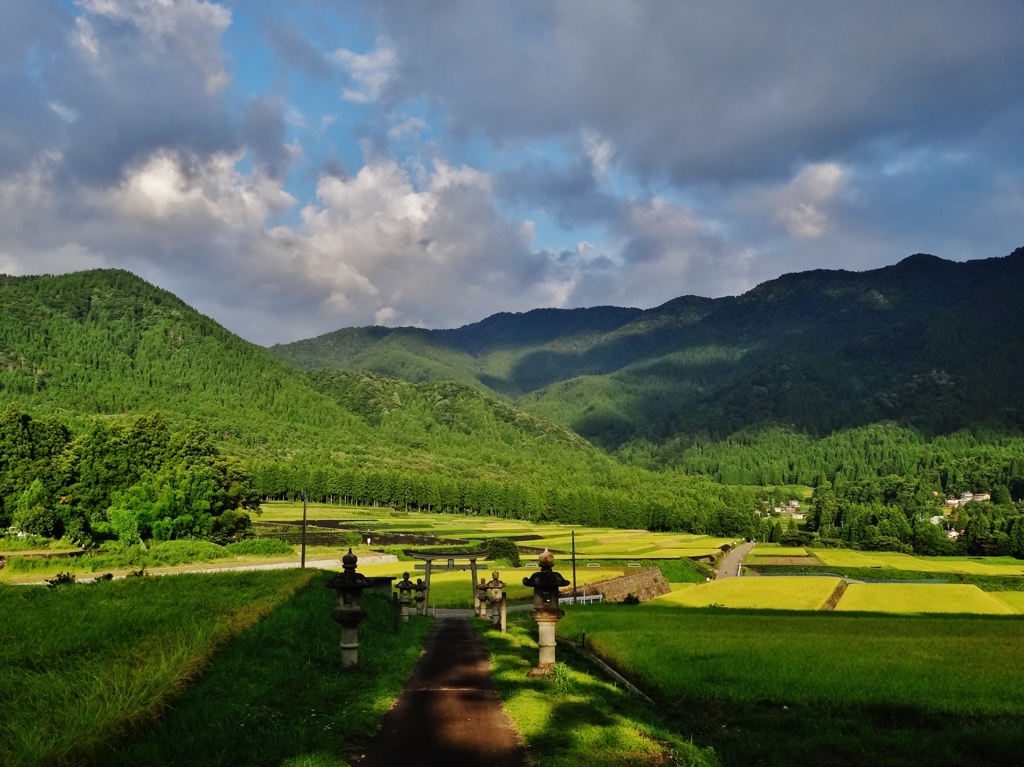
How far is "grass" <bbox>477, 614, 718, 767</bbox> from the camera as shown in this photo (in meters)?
10.7

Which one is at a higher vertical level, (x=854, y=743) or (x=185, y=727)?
(x=185, y=727)

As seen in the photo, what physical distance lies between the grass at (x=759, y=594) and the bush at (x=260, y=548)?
37.7 meters

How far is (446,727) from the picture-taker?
12531mm

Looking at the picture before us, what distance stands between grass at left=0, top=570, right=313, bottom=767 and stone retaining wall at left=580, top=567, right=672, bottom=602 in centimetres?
4429

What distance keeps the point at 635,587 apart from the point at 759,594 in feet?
39.7

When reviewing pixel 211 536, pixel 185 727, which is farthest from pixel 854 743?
pixel 211 536

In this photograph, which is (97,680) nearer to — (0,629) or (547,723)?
(0,629)

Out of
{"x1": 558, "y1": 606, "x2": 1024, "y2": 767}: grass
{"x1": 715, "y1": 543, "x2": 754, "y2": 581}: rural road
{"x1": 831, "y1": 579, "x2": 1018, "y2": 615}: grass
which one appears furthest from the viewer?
{"x1": 715, "y1": 543, "x2": 754, "y2": 581}: rural road

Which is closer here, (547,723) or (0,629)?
(547,723)

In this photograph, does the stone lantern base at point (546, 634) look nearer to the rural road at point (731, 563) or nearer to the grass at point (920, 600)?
the grass at point (920, 600)

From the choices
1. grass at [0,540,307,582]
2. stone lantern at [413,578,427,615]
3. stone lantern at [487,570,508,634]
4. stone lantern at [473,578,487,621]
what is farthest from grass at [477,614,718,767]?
grass at [0,540,307,582]

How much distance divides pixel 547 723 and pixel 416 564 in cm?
6715

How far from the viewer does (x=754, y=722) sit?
1505 cm

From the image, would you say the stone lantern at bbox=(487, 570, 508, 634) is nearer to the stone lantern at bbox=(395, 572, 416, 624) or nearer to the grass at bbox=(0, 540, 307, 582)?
the stone lantern at bbox=(395, 572, 416, 624)
